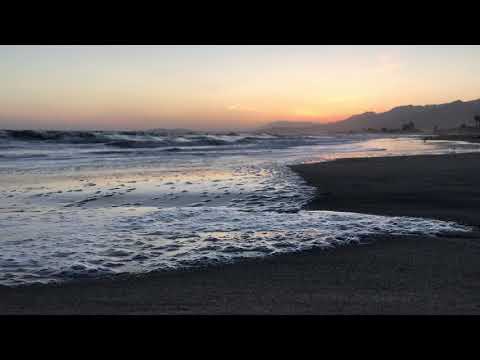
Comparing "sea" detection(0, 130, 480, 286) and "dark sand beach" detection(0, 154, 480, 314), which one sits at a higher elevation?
"sea" detection(0, 130, 480, 286)

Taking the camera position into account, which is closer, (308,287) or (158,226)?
(308,287)

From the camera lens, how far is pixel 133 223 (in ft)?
17.2

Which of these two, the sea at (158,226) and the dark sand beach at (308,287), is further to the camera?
the sea at (158,226)

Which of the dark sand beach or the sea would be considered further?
the sea

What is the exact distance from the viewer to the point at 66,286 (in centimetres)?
317

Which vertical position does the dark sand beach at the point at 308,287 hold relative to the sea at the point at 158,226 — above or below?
below
